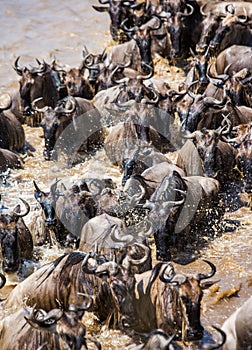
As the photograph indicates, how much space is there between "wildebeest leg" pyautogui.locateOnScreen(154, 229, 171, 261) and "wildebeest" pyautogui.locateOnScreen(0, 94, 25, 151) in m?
4.78

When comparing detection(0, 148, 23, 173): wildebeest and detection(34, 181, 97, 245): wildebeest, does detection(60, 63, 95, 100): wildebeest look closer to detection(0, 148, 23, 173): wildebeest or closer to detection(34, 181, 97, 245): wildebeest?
detection(0, 148, 23, 173): wildebeest

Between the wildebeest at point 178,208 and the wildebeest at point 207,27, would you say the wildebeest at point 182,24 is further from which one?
the wildebeest at point 178,208

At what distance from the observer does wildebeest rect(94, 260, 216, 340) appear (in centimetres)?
1029

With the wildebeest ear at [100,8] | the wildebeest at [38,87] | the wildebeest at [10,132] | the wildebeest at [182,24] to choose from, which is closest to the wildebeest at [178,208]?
the wildebeest at [10,132]

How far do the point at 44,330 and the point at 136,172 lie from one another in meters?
5.01

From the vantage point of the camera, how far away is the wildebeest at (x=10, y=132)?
1612 cm

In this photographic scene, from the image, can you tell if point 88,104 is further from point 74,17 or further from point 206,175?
point 74,17

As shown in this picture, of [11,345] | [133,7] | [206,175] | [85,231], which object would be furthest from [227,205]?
[133,7]

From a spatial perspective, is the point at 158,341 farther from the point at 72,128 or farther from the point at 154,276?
the point at 72,128

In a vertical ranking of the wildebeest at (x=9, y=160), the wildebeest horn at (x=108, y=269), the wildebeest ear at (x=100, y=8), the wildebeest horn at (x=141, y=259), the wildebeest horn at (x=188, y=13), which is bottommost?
the wildebeest at (x=9, y=160)

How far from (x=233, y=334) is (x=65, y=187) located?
4542mm

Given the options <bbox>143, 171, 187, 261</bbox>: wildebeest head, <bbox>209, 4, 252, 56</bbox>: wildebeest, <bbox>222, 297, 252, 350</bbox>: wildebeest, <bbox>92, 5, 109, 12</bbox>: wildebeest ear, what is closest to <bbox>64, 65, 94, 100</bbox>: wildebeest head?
<bbox>209, 4, 252, 56</bbox>: wildebeest

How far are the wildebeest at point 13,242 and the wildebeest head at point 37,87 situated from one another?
5.27m

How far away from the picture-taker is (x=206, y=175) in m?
14.0
